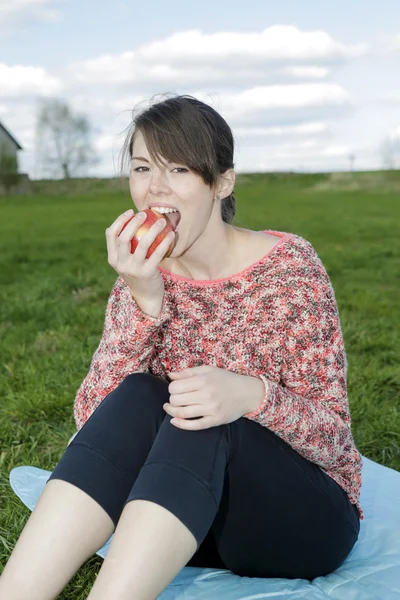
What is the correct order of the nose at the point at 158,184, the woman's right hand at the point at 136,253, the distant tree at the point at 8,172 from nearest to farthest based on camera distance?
the woman's right hand at the point at 136,253, the nose at the point at 158,184, the distant tree at the point at 8,172

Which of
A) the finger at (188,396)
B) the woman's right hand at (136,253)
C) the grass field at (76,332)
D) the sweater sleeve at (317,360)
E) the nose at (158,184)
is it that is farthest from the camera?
the grass field at (76,332)

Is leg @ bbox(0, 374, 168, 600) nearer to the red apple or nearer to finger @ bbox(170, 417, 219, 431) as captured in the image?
finger @ bbox(170, 417, 219, 431)

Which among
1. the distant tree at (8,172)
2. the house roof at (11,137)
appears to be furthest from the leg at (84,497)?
the house roof at (11,137)

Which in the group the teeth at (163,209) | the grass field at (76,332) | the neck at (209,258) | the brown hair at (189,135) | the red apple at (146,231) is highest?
the brown hair at (189,135)

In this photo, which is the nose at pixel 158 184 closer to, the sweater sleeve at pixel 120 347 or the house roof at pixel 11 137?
the sweater sleeve at pixel 120 347

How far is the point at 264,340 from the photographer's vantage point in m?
2.64

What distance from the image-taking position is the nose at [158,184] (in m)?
2.60

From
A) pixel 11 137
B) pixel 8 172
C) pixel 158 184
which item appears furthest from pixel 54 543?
pixel 11 137

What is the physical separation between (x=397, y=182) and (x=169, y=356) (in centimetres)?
3409

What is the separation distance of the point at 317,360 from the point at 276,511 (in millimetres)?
533

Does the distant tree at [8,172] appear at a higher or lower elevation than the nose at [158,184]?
higher

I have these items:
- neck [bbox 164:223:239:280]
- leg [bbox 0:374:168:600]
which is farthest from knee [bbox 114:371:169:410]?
neck [bbox 164:223:239:280]

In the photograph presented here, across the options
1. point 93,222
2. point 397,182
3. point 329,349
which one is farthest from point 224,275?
point 397,182

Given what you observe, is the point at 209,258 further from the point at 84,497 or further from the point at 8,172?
the point at 8,172
